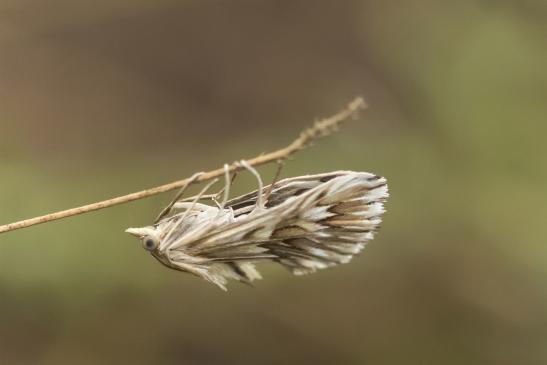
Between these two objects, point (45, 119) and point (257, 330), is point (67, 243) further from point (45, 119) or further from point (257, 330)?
point (45, 119)

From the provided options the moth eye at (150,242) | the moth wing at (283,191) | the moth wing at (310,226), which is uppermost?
the moth eye at (150,242)

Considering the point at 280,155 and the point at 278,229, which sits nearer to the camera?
the point at 280,155

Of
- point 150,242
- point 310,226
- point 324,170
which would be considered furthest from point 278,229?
point 324,170

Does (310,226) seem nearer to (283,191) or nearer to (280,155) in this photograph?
(283,191)

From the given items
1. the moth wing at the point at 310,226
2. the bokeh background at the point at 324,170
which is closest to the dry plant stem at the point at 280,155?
the moth wing at the point at 310,226

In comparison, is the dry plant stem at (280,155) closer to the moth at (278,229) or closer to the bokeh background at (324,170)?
the moth at (278,229)

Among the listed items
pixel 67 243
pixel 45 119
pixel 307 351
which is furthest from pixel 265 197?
pixel 45 119
